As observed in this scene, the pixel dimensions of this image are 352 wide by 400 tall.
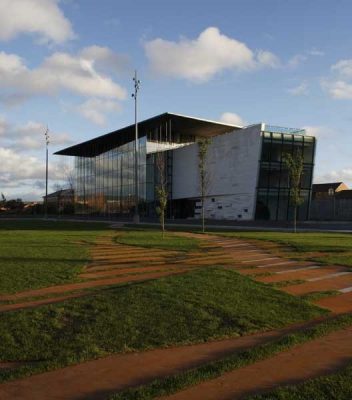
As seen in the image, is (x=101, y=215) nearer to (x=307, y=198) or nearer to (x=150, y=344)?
(x=307, y=198)

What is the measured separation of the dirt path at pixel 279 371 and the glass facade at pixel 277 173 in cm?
4339

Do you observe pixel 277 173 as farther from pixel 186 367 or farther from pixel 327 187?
pixel 327 187

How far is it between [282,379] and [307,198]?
161ft

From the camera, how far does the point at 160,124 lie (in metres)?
61.1

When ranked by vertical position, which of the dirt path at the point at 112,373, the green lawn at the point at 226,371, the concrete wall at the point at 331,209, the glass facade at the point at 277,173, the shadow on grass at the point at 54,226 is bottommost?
the dirt path at the point at 112,373

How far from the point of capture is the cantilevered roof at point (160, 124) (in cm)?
5903

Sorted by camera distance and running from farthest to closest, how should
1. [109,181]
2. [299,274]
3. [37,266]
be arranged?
[109,181]
[37,266]
[299,274]

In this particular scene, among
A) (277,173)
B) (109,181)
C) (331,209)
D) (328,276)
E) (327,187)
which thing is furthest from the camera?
(327,187)

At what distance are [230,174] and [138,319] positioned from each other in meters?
46.1

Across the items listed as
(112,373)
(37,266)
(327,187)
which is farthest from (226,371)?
(327,187)

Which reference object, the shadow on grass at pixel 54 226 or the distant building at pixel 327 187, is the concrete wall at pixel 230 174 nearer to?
the shadow on grass at pixel 54 226

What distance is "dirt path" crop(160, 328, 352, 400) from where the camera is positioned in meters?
4.50

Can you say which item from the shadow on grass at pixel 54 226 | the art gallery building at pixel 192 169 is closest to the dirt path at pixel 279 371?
the shadow on grass at pixel 54 226

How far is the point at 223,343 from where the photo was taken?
612 cm
